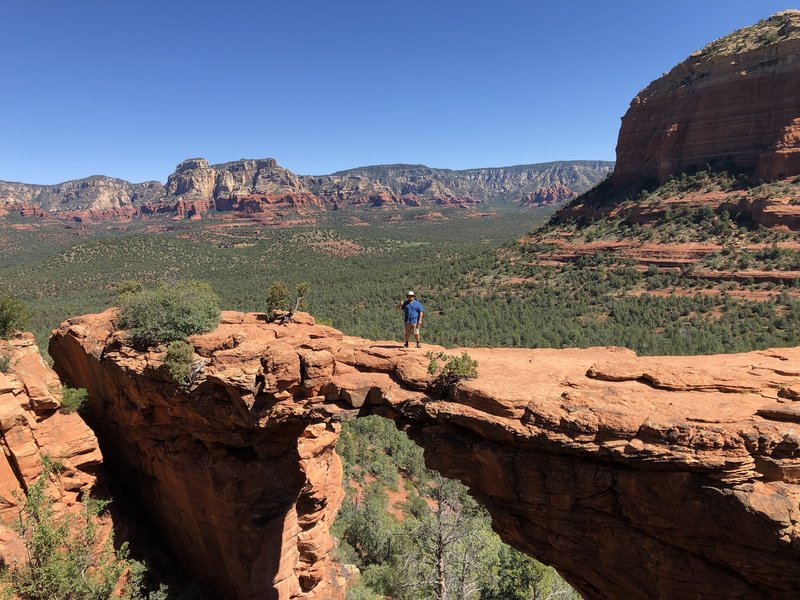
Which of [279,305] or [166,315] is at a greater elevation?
[166,315]

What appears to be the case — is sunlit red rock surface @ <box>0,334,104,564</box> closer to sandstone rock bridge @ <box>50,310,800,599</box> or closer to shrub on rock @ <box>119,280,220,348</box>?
sandstone rock bridge @ <box>50,310,800,599</box>

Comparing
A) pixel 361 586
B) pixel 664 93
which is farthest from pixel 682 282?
pixel 361 586

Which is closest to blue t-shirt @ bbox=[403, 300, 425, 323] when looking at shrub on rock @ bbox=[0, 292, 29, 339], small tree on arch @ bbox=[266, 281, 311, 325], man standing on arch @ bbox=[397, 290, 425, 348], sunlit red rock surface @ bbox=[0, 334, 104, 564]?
man standing on arch @ bbox=[397, 290, 425, 348]

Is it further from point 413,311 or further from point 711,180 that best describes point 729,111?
point 413,311

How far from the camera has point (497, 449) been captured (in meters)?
9.23

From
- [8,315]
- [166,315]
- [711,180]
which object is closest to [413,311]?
[166,315]

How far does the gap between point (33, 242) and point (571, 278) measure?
7102 inches

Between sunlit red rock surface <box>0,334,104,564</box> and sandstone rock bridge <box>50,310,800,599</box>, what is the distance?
53.6 inches

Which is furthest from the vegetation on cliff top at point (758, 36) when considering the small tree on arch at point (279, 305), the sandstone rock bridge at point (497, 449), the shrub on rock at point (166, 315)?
the shrub on rock at point (166, 315)

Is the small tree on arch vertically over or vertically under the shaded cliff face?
under

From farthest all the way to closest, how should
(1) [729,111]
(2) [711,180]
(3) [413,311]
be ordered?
(2) [711,180]
(1) [729,111]
(3) [413,311]

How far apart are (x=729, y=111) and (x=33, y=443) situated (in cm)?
8817

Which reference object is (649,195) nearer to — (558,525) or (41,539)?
(558,525)

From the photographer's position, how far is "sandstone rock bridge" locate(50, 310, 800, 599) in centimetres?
730
